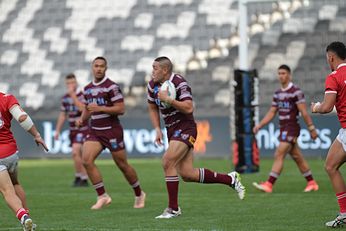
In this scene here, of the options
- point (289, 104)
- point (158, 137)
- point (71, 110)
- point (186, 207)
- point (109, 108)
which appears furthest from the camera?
point (71, 110)

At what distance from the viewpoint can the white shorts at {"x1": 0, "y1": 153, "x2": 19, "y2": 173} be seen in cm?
1035

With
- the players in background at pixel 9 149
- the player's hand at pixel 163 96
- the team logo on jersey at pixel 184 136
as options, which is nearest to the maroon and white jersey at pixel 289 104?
the team logo on jersey at pixel 184 136

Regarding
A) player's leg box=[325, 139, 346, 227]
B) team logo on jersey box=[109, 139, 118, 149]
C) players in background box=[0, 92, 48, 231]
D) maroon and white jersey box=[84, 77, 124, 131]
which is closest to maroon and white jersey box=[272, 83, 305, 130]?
maroon and white jersey box=[84, 77, 124, 131]

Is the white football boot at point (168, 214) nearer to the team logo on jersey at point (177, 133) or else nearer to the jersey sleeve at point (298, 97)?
the team logo on jersey at point (177, 133)

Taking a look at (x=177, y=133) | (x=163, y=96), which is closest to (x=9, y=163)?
(x=163, y=96)

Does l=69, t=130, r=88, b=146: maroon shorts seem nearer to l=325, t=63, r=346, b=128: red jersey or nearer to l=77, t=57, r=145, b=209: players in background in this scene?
l=77, t=57, r=145, b=209: players in background

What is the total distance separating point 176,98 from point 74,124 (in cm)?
796

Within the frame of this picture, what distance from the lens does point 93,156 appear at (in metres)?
14.2

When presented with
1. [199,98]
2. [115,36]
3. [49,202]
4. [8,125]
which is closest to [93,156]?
[49,202]

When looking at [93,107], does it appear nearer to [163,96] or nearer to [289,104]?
[163,96]

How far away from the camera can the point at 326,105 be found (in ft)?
34.0

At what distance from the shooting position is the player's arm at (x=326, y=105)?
10367 mm

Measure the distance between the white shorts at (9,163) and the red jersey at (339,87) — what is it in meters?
3.73

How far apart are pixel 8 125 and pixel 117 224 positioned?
2.01m
